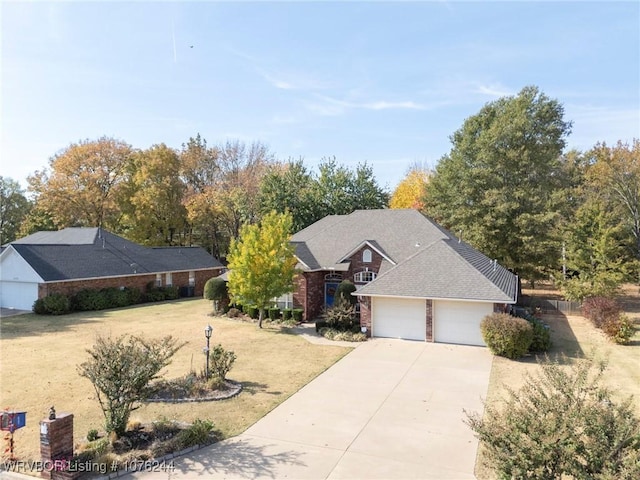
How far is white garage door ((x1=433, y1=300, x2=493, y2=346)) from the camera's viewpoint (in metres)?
19.1

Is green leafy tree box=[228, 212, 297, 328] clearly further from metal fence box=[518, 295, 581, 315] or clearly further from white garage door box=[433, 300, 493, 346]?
metal fence box=[518, 295, 581, 315]

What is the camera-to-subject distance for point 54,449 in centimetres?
798

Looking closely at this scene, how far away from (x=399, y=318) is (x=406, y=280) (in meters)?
1.90

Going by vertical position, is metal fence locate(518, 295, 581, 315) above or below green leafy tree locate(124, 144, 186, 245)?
below

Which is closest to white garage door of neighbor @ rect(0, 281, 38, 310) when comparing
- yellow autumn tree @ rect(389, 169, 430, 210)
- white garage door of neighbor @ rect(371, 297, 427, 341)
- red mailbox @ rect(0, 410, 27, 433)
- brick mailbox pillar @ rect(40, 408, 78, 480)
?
white garage door of neighbor @ rect(371, 297, 427, 341)

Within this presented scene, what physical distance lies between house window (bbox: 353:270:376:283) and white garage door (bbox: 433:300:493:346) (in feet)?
17.5

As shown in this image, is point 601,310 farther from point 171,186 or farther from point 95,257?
point 171,186

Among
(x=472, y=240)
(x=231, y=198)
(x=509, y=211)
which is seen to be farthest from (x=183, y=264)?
(x=509, y=211)

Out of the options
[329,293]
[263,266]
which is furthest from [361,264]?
[263,266]

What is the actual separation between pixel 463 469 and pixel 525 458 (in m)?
2.78

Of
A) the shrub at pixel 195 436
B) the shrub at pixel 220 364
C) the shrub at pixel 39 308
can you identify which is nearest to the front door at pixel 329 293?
the shrub at pixel 220 364

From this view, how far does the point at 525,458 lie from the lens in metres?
6.04

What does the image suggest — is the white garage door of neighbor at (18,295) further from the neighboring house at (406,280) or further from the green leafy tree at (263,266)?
the neighboring house at (406,280)

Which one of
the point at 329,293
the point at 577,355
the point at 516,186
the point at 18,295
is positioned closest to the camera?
the point at 577,355
